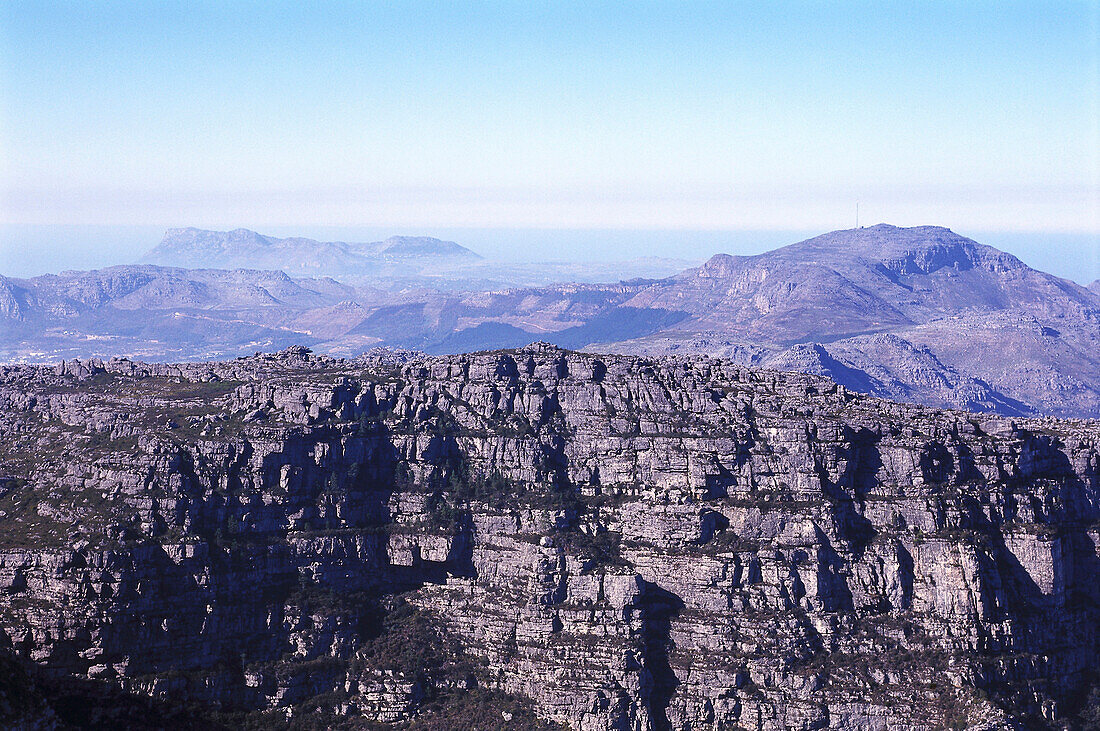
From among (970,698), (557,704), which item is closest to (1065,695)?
(970,698)

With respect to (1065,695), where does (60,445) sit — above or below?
above

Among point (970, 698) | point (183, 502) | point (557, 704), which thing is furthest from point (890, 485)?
point (183, 502)

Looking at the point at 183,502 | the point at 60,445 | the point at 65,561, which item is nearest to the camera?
the point at 65,561

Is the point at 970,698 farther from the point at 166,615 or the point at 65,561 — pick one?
the point at 65,561

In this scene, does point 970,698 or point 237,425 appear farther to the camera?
point 237,425

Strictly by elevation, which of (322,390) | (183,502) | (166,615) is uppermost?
(322,390)

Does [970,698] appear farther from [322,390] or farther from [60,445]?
[60,445]

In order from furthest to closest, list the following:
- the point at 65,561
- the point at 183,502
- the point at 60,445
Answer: the point at 60,445 → the point at 183,502 → the point at 65,561
